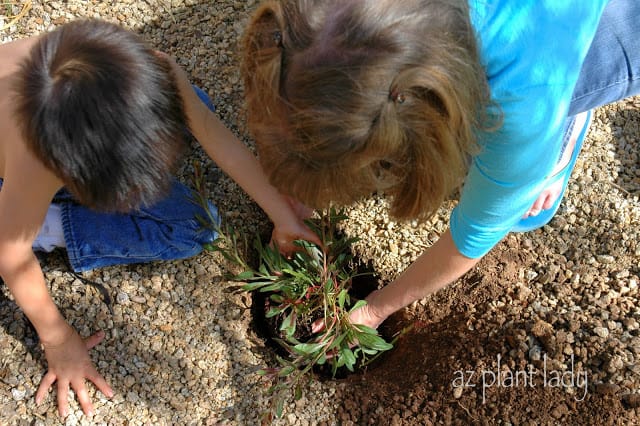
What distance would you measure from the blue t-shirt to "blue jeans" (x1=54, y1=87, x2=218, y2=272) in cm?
97

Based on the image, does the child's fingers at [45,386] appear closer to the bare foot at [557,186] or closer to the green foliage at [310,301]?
the green foliage at [310,301]

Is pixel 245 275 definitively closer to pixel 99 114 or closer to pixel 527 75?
pixel 99 114

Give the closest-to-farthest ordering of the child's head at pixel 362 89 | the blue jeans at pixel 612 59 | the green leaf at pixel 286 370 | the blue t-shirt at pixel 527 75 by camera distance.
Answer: the child's head at pixel 362 89, the blue t-shirt at pixel 527 75, the blue jeans at pixel 612 59, the green leaf at pixel 286 370

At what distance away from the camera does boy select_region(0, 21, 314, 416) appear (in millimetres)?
1260

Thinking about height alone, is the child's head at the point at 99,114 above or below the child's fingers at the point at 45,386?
above

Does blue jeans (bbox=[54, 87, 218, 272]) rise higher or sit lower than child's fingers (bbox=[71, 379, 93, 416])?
higher

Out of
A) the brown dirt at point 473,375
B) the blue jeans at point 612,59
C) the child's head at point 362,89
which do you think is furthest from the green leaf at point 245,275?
the blue jeans at point 612,59

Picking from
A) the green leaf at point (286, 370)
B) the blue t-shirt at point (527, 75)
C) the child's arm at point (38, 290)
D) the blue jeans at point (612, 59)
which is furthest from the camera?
the green leaf at point (286, 370)

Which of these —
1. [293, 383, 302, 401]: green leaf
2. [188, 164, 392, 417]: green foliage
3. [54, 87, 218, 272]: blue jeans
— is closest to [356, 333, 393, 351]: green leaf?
[188, 164, 392, 417]: green foliage

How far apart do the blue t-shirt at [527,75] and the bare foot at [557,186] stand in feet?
1.88

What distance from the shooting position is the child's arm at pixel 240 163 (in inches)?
69.7

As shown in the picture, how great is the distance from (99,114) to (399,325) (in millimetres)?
1153

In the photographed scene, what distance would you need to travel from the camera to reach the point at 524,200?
4.47ft

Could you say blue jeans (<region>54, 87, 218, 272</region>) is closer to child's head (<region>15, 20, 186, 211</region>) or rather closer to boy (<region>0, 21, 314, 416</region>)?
boy (<region>0, 21, 314, 416</region>)
